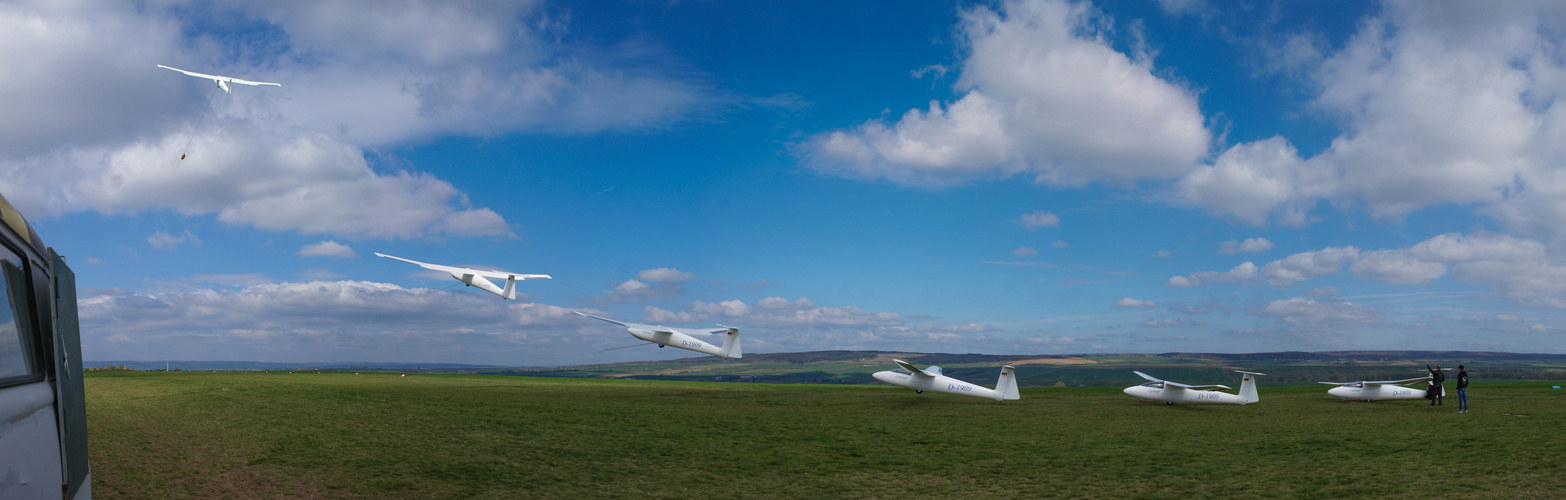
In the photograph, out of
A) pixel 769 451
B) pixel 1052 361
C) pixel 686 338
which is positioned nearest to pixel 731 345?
pixel 686 338

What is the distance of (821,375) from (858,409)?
162m

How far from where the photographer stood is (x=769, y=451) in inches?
729

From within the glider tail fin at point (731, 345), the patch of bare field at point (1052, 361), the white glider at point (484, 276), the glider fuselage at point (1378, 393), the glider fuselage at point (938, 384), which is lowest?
the patch of bare field at point (1052, 361)

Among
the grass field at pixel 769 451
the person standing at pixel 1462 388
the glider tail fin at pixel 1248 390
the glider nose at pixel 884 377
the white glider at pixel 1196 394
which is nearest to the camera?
the grass field at pixel 769 451

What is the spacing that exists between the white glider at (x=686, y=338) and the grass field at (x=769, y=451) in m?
7.90

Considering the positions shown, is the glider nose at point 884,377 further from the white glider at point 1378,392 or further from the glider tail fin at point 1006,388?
the white glider at point 1378,392

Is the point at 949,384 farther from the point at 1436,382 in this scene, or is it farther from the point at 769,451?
the point at 1436,382

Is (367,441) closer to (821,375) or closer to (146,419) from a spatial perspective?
(146,419)

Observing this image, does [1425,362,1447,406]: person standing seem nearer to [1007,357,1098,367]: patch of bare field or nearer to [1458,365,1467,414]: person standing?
[1458,365,1467,414]: person standing

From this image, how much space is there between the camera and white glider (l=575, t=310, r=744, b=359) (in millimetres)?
36188

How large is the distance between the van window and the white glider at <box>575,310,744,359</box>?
96.3ft

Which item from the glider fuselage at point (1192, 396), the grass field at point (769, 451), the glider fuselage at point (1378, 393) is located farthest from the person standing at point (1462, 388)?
the glider fuselage at point (1192, 396)

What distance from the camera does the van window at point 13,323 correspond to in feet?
15.5

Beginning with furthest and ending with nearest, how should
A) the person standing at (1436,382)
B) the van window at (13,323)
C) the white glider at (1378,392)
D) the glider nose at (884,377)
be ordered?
the glider nose at (884,377) → the white glider at (1378,392) → the person standing at (1436,382) → the van window at (13,323)
